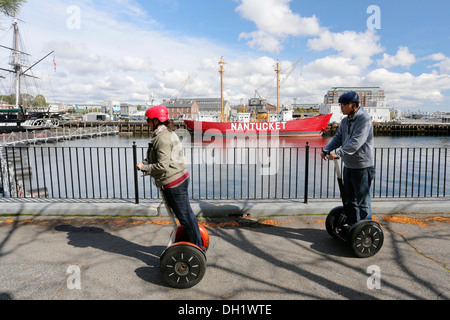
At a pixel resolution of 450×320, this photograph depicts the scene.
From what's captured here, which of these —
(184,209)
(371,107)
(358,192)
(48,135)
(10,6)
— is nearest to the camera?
(184,209)

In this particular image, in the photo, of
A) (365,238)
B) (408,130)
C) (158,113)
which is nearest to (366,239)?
(365,238)

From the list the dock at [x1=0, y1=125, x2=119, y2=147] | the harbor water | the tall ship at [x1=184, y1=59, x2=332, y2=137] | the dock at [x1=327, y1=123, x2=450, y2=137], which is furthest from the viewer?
the dock at [x1=327, y1=123, x2=450, y2=137]

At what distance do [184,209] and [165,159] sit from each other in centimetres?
61

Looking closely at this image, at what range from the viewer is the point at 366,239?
353 centimetres

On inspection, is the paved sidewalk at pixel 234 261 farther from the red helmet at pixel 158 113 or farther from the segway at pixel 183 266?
the red helmet at pixel 158 113

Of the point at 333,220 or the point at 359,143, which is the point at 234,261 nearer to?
the point at 333,220

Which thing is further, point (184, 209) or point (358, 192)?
point (358, 192)

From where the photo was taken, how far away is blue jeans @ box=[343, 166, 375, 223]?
359 centimetres

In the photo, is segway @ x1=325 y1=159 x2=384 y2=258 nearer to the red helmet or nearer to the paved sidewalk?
the paved sidewalk

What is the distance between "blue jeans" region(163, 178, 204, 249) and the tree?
6674mm

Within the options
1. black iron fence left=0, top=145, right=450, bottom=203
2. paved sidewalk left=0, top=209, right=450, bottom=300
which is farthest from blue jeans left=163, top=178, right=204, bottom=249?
black iron fence left=0, top=145, right=450, bottom=203
